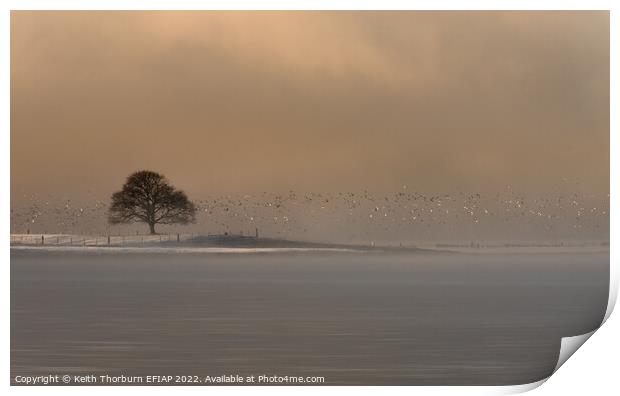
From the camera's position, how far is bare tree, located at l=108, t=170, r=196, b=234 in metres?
12.1

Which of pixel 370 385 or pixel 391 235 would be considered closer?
pixel 370 385

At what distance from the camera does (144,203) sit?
1202 centimetres

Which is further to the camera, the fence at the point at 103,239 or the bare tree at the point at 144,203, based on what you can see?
the fence at the point at 103,239

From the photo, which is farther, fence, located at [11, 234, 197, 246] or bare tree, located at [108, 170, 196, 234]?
fence, located at [11, 234, 197, 246]

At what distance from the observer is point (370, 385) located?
38.7 ft

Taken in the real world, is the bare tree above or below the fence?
above

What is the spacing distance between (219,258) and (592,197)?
2747 millimetres

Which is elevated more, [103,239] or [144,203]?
[144,203]

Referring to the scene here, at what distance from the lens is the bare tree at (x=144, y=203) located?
39.8 ft

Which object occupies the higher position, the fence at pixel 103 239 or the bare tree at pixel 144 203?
the bare tree at pixel 144 203
